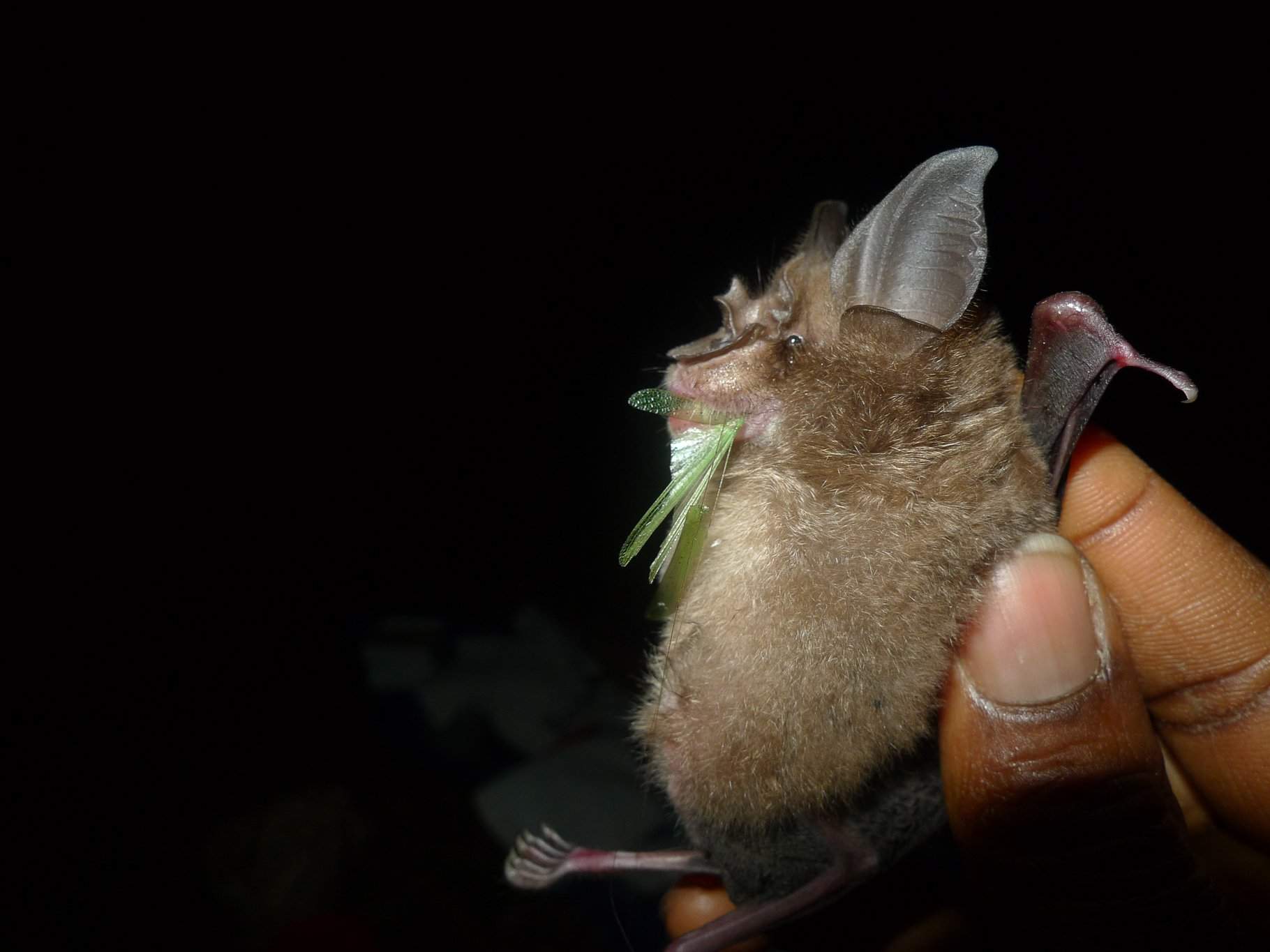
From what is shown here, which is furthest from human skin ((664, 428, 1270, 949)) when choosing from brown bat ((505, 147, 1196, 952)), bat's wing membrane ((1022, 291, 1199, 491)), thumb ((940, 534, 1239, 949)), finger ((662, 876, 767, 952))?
finger ((662, 876, 767, 952))

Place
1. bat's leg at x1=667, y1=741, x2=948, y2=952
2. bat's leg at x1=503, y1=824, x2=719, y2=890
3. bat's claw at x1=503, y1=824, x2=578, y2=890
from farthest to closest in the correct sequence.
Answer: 1. bat's claw at x1=503, y1=824, x2=578, y2=890
2. bat's leg at x1=503, y1=824, x2=719, y2=890
3. bat's leg at x1=667, y1=741, x2=948, y2=952

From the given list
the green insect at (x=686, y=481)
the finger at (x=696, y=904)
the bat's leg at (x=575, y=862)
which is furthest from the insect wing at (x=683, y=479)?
the finger at (x=696, y=904)

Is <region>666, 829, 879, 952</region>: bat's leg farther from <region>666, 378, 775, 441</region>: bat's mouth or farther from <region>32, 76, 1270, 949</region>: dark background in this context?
<region>32, 76, 1270, 949</region>: dark background

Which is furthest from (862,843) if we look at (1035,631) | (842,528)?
(842,528)

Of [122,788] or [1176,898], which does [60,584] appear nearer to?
[122,788]

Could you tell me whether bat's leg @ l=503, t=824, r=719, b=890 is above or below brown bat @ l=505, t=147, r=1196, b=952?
below

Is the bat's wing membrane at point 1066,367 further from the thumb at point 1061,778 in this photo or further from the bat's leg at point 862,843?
the bat's leg at point 862,843
